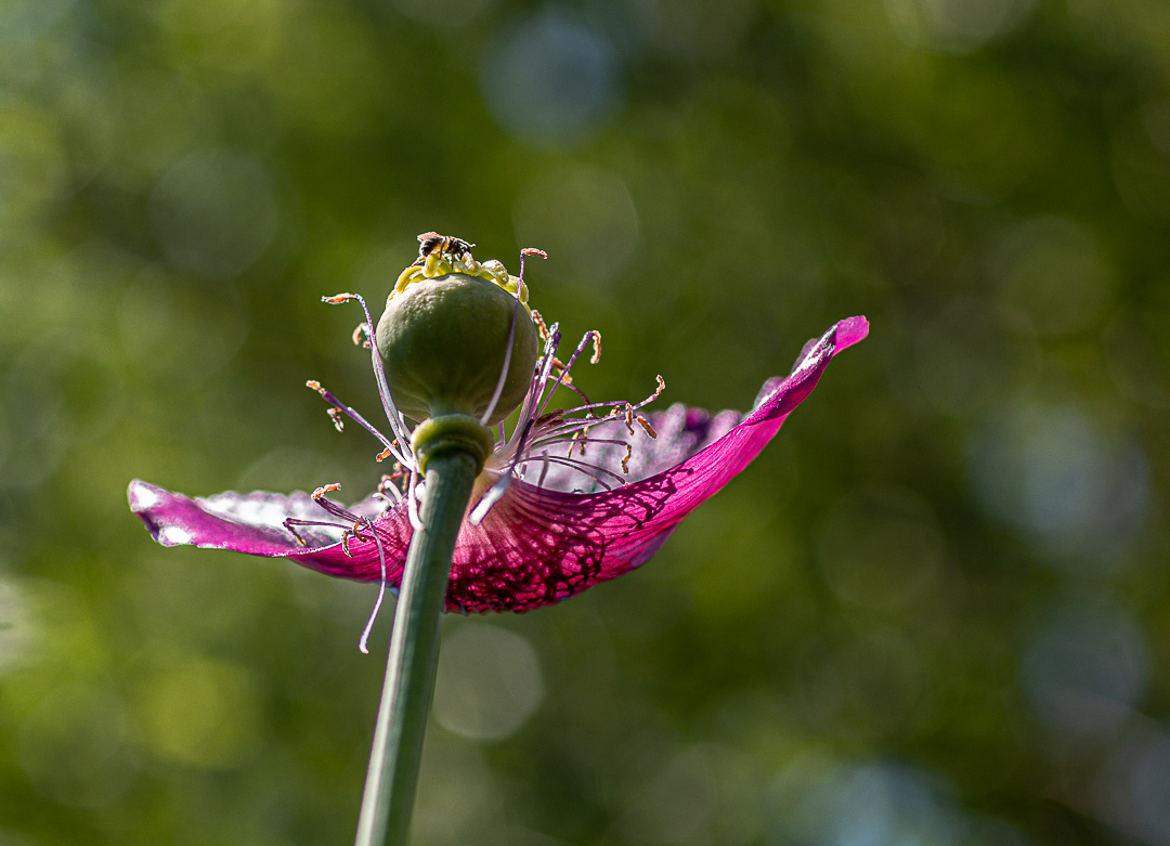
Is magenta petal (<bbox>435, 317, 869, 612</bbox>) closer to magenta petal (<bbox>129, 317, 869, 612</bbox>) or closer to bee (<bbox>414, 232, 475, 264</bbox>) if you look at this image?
magenta petal (<bbox>129, 317, 869, 612</bbox>)

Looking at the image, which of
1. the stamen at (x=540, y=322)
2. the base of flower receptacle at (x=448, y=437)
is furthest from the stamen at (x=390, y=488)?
the stamen at (x=540, y=322)

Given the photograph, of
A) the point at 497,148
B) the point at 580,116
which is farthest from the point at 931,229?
the point at 497,148

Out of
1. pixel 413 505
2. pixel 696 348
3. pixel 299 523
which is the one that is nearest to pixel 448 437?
pixel 413 505

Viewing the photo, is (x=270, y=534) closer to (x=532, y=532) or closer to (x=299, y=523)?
(x=299, y=523)

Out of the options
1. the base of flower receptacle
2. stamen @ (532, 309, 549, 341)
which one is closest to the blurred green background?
stamen @ (532, 309, 549, 341)

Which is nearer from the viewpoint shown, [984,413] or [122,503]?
[122,503]

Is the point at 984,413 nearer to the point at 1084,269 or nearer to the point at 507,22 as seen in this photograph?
the point at 1084,269
